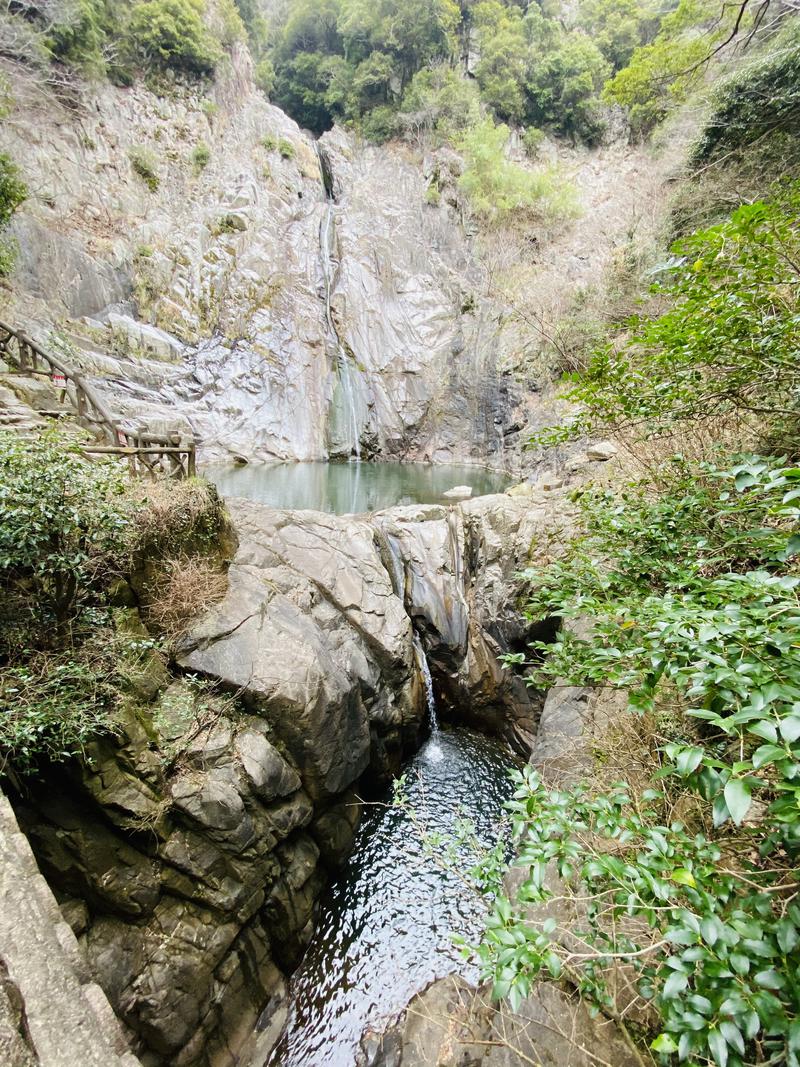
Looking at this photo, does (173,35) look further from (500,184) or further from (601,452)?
(601,452)

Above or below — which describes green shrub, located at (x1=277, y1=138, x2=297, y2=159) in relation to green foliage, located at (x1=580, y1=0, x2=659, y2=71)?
below

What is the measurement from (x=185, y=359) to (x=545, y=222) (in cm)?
1890

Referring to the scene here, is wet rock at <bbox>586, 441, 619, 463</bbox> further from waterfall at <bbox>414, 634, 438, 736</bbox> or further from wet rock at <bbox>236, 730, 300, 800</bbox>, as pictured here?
wet rock at <bbox>236, 730, 300, 800</bbox>

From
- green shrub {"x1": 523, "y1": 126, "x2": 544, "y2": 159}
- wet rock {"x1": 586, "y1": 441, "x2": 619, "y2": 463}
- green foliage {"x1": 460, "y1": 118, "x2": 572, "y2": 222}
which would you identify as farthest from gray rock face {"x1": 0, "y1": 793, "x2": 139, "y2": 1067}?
green shrub {"x1": 523, "y1": 126, "x2": 544, "y2": 159}

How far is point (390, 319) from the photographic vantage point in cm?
2117

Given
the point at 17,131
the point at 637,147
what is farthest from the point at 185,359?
the point at 637,147

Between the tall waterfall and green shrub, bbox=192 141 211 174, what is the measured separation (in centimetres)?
577

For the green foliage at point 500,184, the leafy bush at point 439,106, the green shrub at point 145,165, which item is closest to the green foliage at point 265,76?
the leafy bush at point 439,106

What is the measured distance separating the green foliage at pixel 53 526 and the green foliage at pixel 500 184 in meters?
25.2

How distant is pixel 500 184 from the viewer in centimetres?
2131

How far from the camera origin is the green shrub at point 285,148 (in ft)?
72.3

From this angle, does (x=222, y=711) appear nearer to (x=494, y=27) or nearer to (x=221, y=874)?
(x=221, y=874)

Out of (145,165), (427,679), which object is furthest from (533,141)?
(427,679)

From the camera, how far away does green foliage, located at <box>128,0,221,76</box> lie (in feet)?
59.1
